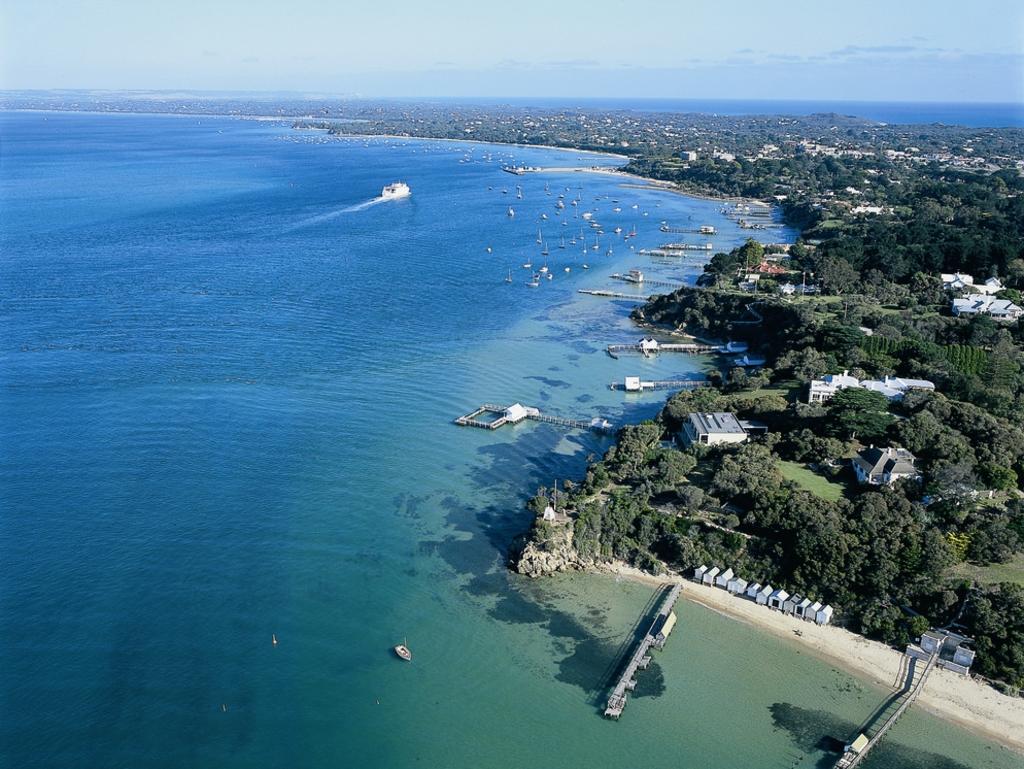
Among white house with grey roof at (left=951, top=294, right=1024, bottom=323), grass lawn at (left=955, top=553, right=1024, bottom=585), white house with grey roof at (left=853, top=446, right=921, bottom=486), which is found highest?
white house with grey roof at (left=951, top=294, right=1024, bottom=323)

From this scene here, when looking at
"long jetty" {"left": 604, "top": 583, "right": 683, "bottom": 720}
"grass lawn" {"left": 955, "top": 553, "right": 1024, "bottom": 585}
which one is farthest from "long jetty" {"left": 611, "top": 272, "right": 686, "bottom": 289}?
"long jetty" {"left": 604, "top": 583, "right": 683, "bottom": 720}

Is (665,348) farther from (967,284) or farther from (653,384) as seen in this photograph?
(967,284)

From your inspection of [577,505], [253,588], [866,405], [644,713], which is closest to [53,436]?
[253,588]

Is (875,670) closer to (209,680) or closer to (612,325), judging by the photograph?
(209,680)

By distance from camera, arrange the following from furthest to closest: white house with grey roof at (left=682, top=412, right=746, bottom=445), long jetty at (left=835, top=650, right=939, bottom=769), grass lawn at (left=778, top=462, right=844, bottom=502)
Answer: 1. white house with grey roof at (left=682, top=412, right=746, bottom=445)
2. grass lawn at (left=778, top=462, right=844, bottom=502)
3. long jetty at (left=835, top=650, right=939, bottom=769)

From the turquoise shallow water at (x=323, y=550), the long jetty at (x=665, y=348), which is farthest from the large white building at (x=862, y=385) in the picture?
the long jetty at (x=665, y=348)

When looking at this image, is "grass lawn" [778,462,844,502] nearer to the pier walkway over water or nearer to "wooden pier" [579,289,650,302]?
the pier walkway over water
